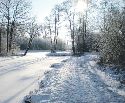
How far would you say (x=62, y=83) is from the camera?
15.3m

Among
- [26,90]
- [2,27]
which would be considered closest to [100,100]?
[26,90]

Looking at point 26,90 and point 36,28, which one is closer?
point 26,90

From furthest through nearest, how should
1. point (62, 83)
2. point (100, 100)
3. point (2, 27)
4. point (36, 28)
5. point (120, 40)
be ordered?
point (36, 28) → point (2, 27) → point (120, 40) → point (62, 83) → point (100, 100)

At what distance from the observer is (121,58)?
19.8m

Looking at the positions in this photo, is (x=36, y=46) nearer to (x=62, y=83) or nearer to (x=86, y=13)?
(x=86, y=13)

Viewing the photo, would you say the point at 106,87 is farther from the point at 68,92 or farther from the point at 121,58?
the point at 121,58

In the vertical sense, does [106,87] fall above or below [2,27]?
below

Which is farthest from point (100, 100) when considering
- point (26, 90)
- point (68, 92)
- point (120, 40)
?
point (120, 40)

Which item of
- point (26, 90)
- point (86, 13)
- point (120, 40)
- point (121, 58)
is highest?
point (86, 13)

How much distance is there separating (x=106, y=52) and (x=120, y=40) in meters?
3.73

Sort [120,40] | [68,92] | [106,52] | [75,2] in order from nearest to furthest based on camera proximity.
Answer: [68,92]
[120,40]
[106,52]
[75,2]

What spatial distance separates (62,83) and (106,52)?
8.55 metres

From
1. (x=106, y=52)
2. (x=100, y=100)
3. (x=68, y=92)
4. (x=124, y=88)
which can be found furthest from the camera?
(x=106, y=52)

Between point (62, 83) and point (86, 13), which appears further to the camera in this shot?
point (86, 13)
